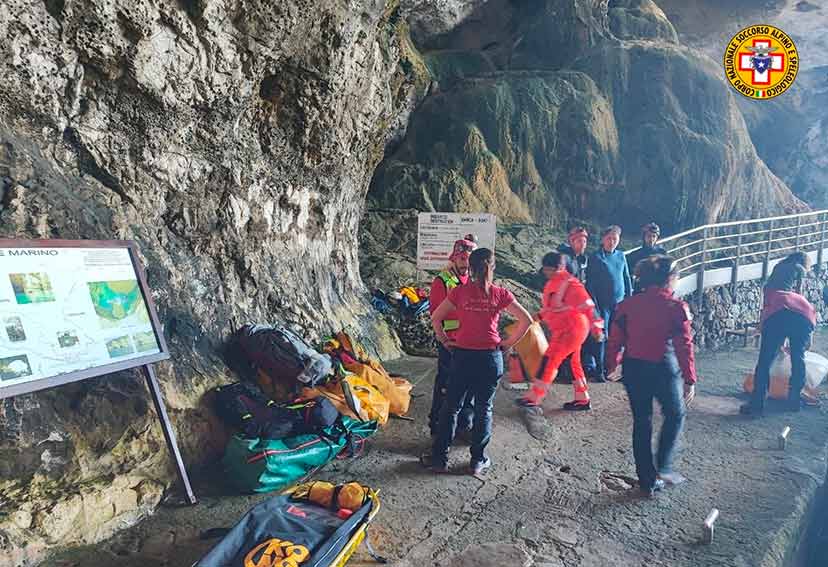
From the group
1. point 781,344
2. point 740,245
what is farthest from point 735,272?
point 781,344

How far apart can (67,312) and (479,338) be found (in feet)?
8.88

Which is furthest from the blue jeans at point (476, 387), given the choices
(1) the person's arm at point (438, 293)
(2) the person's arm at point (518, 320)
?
(1) the person's arm at point (438, 293)

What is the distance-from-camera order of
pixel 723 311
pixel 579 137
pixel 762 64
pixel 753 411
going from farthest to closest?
1. pixel 579 137
2. pixel 723 311
3. pixel 762 64
4. pixel 753 411

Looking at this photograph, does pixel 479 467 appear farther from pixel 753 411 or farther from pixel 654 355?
pixel 753 411

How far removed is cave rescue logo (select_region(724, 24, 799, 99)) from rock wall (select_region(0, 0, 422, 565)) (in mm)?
7093

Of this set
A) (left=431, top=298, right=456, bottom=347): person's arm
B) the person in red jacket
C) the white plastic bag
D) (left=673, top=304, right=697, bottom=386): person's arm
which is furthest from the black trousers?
(left=431, top=298, right=456, bottom=347): person's arm

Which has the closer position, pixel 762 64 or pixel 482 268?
pixel 482 268

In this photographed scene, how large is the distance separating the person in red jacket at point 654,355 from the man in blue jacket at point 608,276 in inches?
105

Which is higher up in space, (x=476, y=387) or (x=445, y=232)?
(x=445, y=232)

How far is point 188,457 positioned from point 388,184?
859cm

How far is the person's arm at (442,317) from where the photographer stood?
13.5 ft

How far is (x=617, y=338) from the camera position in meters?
4.00

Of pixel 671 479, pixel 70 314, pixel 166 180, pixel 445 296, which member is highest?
pixel 166 180

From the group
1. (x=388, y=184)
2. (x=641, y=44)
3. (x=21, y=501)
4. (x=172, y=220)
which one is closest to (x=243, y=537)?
(x=21, y=501)
